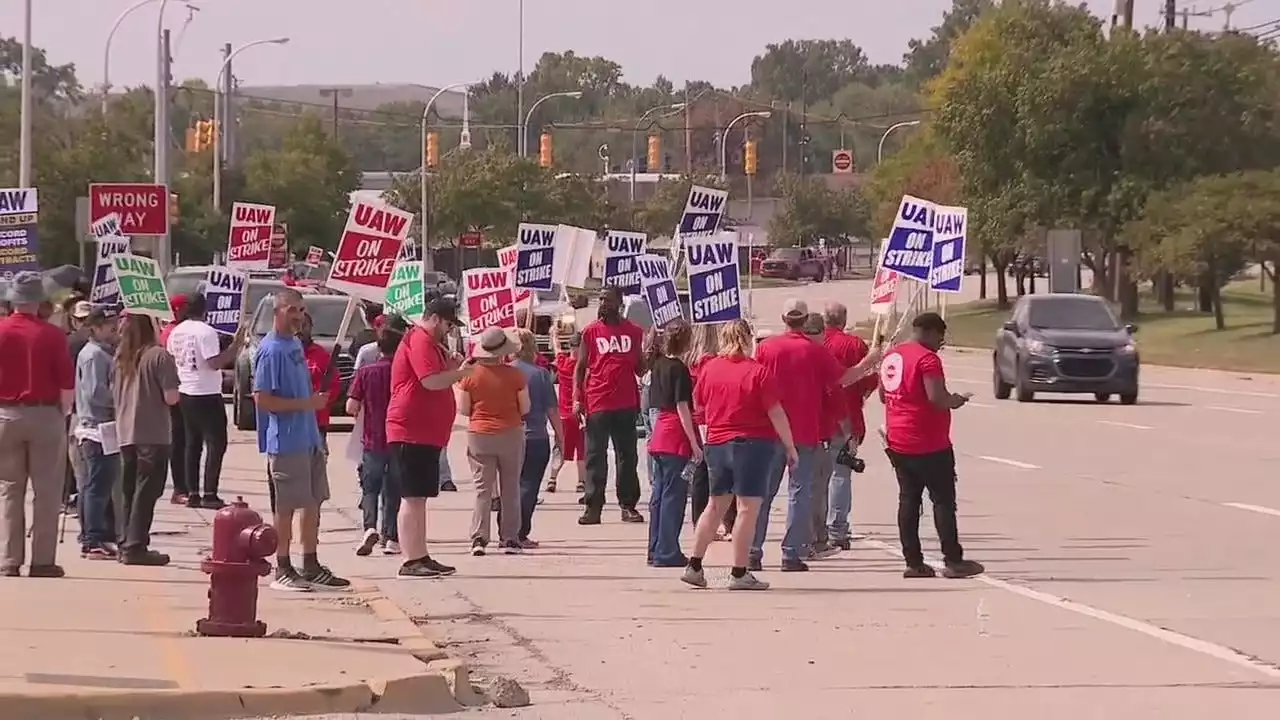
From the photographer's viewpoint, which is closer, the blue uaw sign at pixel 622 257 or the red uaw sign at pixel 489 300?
the red uaw sign at pixel 489 300

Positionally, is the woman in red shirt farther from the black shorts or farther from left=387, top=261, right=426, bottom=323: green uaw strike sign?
left=387, top=261, right=426, bottom=323: green uaw strike sign

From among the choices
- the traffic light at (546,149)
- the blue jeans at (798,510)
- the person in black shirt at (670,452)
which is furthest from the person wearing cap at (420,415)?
the traffic light at (546,149)

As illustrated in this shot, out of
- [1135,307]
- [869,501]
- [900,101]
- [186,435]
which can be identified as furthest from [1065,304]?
[900,101]

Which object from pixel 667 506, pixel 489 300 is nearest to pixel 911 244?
pixel 489 300

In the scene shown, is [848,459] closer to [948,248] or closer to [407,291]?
[948,248]

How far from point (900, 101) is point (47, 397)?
166267mm

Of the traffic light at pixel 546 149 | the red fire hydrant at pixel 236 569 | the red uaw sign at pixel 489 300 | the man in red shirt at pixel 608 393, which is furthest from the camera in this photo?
the traffic light at pixel 546 149

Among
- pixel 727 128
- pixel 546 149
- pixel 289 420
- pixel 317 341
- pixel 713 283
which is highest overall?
pixel 727 128

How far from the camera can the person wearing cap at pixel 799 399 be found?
1365 cm

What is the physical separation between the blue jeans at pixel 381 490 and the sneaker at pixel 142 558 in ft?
6.07

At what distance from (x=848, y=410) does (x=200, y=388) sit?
6078 mm

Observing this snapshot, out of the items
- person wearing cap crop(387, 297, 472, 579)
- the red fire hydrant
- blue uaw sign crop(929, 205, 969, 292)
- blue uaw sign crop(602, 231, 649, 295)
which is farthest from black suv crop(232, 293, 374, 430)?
the red fire hydrant

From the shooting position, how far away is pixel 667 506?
14.1 meters

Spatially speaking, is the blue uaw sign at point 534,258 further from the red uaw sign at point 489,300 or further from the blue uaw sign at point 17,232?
the blue uaw sign at point 17,232
